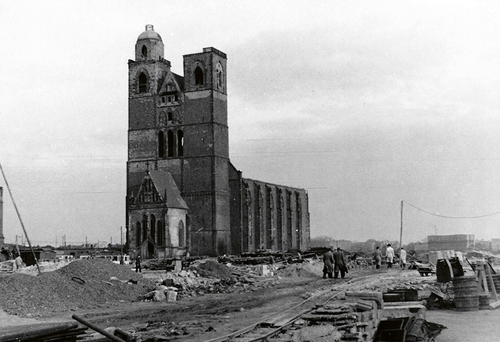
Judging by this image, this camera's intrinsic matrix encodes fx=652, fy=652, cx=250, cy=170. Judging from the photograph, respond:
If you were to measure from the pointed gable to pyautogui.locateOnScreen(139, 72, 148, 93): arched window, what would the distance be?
29.7 feet

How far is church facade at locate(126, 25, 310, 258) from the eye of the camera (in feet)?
196

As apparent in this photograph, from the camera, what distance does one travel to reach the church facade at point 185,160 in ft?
196

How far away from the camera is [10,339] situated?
839cm

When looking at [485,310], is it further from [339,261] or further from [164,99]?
[164,99]

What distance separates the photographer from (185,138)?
63.3 meters

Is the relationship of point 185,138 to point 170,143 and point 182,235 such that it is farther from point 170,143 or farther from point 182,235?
point 182,235

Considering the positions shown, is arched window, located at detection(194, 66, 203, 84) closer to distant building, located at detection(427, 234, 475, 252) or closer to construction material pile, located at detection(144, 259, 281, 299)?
construction material pile, located at detection(144, 259, 281, 299)

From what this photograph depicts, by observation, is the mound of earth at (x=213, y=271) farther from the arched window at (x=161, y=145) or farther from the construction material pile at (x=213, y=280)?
the arched window at (x=161, y=145)

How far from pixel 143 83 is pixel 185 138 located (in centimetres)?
770

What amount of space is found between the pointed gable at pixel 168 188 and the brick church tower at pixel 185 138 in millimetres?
178

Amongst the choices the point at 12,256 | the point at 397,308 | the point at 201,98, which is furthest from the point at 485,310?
the point at 201,98

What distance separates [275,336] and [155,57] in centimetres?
5573

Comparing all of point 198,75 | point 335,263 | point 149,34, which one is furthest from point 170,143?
point 335,263

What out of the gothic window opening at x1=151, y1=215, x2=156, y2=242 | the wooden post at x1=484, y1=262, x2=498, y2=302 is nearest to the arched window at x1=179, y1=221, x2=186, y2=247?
the gothic window opening at x1=151, y1=215, x2=156, y2=242
